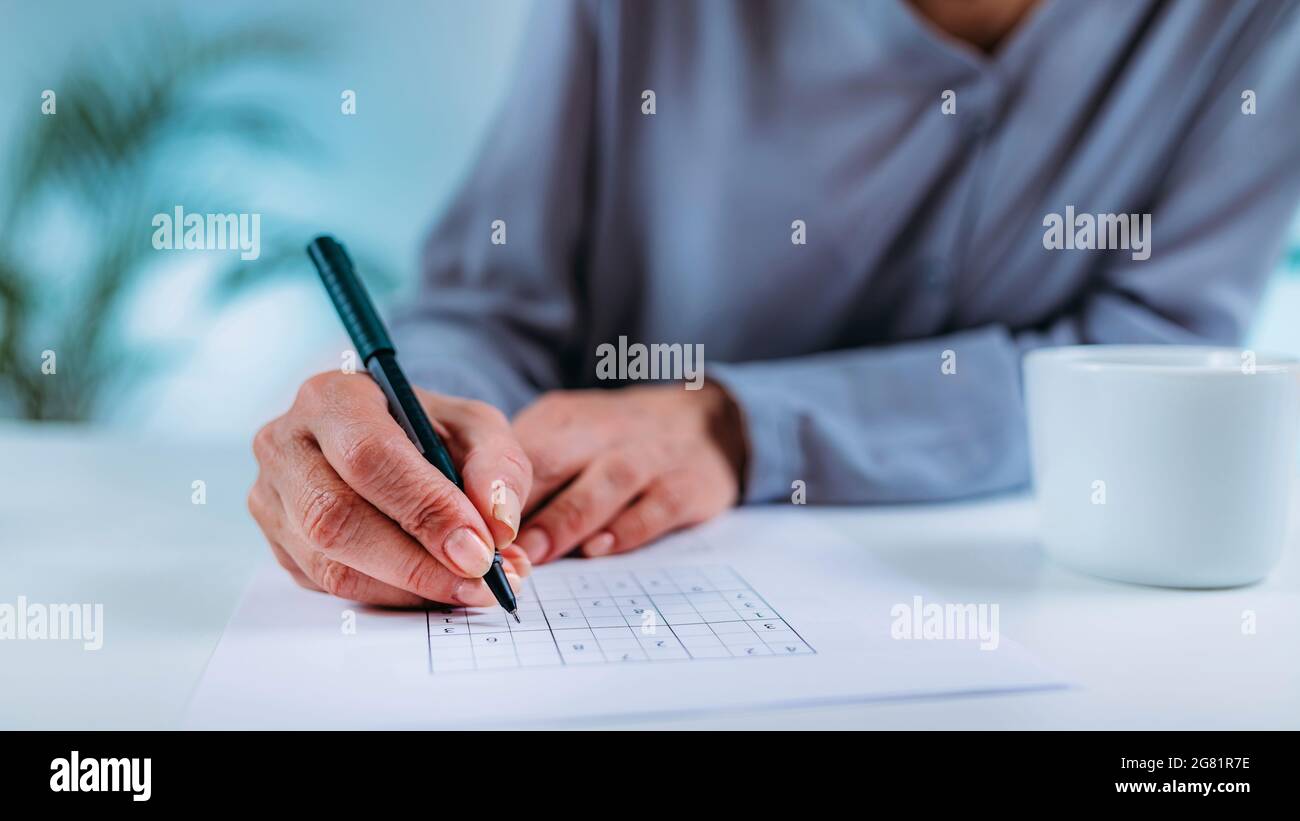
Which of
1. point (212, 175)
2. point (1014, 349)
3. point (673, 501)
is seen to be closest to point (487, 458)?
point (673, 501)

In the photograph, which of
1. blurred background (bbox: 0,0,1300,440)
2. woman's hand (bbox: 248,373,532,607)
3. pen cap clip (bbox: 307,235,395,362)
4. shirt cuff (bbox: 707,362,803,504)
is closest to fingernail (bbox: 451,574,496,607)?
woman's hand (bbox: 248,373,532,607)

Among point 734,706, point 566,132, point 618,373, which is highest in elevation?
point 566,132

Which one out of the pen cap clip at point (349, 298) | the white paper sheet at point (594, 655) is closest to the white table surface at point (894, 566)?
the white paper sheet at point (594, 655)

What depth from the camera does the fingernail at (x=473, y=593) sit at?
36 centimetres

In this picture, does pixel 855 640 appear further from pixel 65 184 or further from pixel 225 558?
pixel 65 184

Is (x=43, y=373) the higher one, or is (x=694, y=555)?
(x=43, y=373)

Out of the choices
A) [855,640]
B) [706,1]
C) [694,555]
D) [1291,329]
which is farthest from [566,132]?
[1291,329]

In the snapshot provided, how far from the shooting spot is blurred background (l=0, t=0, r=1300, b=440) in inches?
48.0

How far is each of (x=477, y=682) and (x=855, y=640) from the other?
133 millimetres

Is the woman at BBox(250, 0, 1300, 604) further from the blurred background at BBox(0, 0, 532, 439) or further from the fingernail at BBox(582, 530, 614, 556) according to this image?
the blurred background at BBox(0, 0, 532, 439)

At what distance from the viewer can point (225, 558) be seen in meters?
0.45

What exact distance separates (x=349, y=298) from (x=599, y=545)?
0.16 meters

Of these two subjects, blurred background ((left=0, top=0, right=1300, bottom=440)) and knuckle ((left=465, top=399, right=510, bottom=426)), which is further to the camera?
blurred background ((left=0, top=0, right=1300, bottom=440))

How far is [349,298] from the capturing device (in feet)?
1.33
